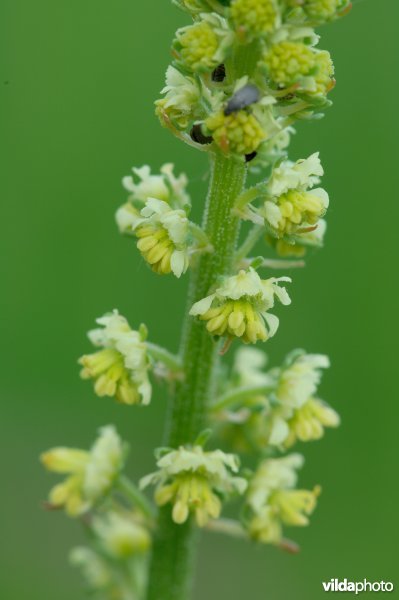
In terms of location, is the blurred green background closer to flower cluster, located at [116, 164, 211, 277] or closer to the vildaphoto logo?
the vildaphoto logo

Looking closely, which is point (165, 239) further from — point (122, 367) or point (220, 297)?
point (122, 367)

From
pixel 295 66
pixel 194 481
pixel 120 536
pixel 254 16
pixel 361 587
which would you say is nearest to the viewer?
pixel 254 16

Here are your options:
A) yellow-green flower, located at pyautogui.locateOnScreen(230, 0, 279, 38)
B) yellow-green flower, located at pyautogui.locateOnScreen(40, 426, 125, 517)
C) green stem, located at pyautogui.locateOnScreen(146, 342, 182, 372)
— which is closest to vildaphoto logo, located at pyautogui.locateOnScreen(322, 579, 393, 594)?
yellow-green flower, located at pyautogui.locateOnScreen(40, 426, 125, 517)

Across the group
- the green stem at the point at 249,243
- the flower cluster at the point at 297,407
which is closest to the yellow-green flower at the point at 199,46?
the green stem at the point at 249,243

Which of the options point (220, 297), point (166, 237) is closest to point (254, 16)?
point (166, 237)

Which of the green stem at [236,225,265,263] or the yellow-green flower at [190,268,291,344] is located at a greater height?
the green stem at [236,225,265,263]
